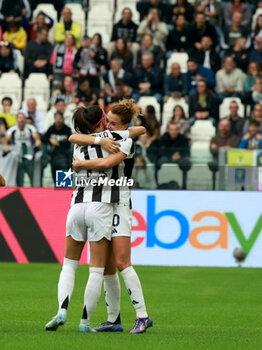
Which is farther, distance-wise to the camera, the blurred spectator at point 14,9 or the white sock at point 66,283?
the blurred spectator at point 14,9

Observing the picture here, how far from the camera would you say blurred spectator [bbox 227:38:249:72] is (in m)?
18.8

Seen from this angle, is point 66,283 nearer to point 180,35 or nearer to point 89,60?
point 89,60

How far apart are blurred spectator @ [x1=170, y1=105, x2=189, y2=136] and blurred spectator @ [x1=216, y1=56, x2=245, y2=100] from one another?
5.59ft

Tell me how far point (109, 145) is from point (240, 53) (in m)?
12.9

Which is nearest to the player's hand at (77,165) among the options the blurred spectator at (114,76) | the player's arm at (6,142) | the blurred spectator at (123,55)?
the player's arm at (6,142)

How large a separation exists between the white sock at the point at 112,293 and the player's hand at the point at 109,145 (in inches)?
41.9

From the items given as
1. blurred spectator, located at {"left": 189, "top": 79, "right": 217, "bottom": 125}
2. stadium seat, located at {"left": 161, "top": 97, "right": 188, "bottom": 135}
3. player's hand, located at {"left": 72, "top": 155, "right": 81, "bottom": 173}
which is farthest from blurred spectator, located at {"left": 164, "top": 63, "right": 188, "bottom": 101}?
player's hand, located at {"left": 72, "top": 155, "right": 81, "bottom": 173}

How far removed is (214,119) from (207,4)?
144 inches

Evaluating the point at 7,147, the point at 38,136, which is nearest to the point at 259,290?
the point at 7,147

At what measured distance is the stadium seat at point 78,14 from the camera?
20984mm

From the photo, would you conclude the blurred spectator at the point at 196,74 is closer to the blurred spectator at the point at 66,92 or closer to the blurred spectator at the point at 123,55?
the blurred spectator at the point at 123,55

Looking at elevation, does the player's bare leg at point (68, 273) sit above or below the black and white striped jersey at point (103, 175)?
below

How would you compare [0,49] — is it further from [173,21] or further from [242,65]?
[242,65]

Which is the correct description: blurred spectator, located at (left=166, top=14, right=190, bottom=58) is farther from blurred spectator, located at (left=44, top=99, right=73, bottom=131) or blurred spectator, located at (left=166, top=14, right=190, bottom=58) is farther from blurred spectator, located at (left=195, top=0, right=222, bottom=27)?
blurred spectator, located at (left=44, top=99, right=73, bottom=131)
